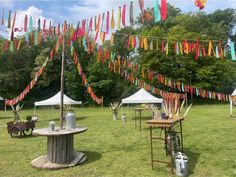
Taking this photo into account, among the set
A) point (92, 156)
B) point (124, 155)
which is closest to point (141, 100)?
point (124, 155)

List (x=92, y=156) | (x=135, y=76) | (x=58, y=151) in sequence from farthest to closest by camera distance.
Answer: (x=135, y=76), (x=92, y=156), (x=58, y=151)

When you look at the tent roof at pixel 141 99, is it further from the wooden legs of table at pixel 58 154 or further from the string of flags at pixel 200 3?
the string of flags at pixel 200 3

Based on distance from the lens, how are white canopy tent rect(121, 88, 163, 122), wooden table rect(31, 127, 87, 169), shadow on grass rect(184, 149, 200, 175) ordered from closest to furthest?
shadow on grass rect(184, 149, 200, 175), wooden table rect(31, 127, 87, 169), white canopy tent rect(121, 88, 163, 122)

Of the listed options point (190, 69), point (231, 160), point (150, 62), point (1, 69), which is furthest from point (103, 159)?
point (1, 69)

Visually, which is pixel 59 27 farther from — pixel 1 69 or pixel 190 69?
pixel 1 69

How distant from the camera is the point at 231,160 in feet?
19.7

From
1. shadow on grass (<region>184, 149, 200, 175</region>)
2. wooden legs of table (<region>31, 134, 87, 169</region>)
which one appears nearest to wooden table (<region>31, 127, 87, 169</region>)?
wooden legs of table (<region>31, 134, 87, 169</region>)

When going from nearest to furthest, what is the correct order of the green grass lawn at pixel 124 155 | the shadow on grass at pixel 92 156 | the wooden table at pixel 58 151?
the green grass lawn at pixel 124 155 → the wooden table at pixel 58 151 → the shadow on grass at pixel 92 156

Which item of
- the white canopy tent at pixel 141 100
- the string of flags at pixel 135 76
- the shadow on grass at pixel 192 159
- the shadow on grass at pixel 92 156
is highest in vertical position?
the string of flags at pixel 135 76

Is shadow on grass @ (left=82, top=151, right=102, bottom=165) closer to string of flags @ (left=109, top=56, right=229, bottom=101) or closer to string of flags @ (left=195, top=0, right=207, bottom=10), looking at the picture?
string of flags @ (left=195, top=0, right=207, bottom=10)

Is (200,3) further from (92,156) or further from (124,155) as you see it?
(92,156)

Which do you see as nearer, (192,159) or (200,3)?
(200,3)

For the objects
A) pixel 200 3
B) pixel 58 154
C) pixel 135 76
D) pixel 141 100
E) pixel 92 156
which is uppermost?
pixel 135 76

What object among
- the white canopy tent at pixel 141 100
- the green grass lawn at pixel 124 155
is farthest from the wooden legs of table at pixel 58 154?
the white canopy tent at pixel 141 100
